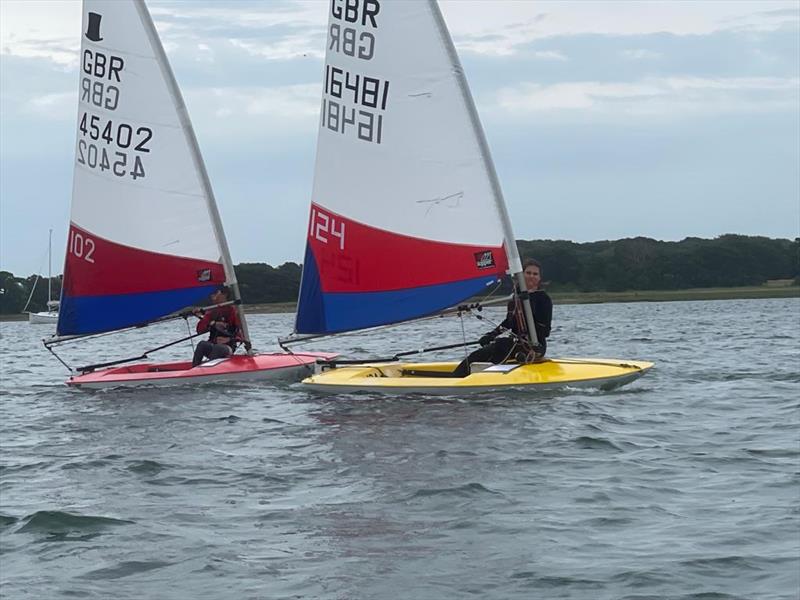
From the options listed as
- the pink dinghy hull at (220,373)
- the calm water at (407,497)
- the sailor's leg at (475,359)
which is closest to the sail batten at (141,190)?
the pink dinghy hull at (220,373)

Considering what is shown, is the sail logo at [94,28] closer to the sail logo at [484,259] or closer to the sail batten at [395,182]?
the sail batten at [395,182]

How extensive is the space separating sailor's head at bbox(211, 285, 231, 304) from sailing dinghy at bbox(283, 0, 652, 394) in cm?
217

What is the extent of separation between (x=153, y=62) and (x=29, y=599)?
12638mm

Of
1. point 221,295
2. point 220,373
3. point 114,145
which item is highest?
point 114,145

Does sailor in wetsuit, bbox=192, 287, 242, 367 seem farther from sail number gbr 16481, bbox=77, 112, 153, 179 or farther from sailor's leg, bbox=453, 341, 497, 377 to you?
sailor's leg, bbox=453, 341, 497, 377

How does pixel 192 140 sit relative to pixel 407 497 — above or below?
above

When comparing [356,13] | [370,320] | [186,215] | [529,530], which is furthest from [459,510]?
[186,215]

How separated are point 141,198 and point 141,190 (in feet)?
0.37

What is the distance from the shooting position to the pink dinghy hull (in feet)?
54.5

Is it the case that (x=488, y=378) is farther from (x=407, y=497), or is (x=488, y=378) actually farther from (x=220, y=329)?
(x=407, y=497)

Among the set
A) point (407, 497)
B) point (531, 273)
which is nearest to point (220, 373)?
point (531, 273)

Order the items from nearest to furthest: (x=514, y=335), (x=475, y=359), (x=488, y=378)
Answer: (x=488, y=378)
(x=514, y=335)
(x=475, y=359)

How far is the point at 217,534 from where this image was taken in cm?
792

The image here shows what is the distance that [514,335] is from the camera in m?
15.1
